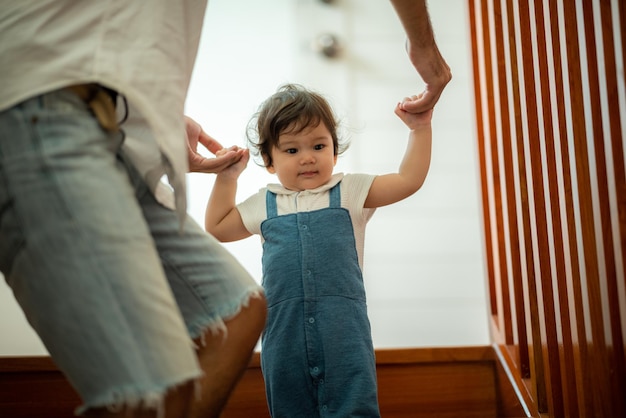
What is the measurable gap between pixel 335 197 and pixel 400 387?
2.55 ft

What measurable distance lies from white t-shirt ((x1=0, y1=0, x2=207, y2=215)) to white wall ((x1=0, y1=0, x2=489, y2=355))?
4.97ft

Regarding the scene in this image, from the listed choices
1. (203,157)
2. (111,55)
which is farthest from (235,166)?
(111,55)

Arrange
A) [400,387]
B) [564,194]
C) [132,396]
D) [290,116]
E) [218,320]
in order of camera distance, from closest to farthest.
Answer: [132,396] < [218,320] < [564,194] < [290,116] < [400,387]

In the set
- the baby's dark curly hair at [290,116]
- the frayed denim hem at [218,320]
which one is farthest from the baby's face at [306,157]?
the frayed denim hem at [218,320]

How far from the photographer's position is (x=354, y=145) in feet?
8.69

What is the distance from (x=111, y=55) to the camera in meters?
0.93

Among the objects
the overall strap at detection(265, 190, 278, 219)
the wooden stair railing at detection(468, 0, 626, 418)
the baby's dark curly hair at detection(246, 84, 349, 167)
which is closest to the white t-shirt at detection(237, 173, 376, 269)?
the overall strap at detection(265, 190, 278, 219)

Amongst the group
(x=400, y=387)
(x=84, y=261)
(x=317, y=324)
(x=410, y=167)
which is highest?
(x=410, y=167)

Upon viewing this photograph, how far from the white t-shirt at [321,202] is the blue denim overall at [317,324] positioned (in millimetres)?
23

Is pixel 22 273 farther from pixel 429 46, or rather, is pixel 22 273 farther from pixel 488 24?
pixel 488 24

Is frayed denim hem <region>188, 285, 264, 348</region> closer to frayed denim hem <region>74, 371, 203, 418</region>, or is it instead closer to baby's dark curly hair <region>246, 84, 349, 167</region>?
frayed denim hem <region>74, 371, 203, 418</region>

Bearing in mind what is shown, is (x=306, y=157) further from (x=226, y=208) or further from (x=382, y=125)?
(x=382, y=125)

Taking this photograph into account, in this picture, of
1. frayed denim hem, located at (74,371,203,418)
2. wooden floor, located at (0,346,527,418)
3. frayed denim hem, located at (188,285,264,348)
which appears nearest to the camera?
frayed denim hem, located at (74,371,203,418)

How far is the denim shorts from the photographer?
0.85 metres
